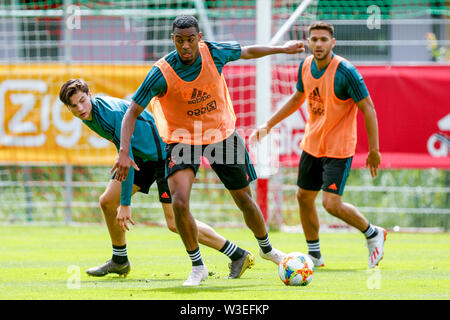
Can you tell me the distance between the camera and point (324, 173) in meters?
8.33

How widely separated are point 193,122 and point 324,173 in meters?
1.97

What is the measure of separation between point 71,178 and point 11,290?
770 cm

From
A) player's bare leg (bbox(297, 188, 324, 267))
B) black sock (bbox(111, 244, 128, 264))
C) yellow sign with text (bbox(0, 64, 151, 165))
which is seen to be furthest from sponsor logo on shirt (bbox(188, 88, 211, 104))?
yellow sign with text (bbox(0, 64, 151, 165))

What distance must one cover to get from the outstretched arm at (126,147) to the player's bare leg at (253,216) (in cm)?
115

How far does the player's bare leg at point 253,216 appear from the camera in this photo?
719cm

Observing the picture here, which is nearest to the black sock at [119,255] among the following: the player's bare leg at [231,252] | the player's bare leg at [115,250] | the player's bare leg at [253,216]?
the player's bare leg at [115,250]

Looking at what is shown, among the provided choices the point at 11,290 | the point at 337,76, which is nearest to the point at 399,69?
the point at 337,76

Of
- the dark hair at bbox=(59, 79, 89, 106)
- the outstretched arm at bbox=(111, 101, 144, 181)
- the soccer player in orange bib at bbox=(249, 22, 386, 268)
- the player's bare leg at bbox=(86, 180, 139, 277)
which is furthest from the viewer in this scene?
the soccer player in orange bib at bbox=(249, 22, 386, 268)

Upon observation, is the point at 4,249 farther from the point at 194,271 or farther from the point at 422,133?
Answer: the point at 422,133

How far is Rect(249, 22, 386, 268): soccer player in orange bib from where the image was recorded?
8117 mm

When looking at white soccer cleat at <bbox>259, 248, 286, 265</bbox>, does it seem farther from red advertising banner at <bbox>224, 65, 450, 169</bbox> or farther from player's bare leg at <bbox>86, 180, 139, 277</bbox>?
red advertising banner at <bbox>224, 65, 450, 169</bbox>

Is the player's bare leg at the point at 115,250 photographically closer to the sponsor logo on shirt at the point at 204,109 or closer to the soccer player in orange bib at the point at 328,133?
the sponsor logo on shirt at the point at 204,109

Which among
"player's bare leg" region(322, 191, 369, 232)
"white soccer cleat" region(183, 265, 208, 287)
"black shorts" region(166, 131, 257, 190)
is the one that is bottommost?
"white soccer cleat" region(183, 265, 208, 287)

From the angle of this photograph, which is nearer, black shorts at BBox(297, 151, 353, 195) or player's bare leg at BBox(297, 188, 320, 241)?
black shorts at BBox(297, 151, 353, 195)
